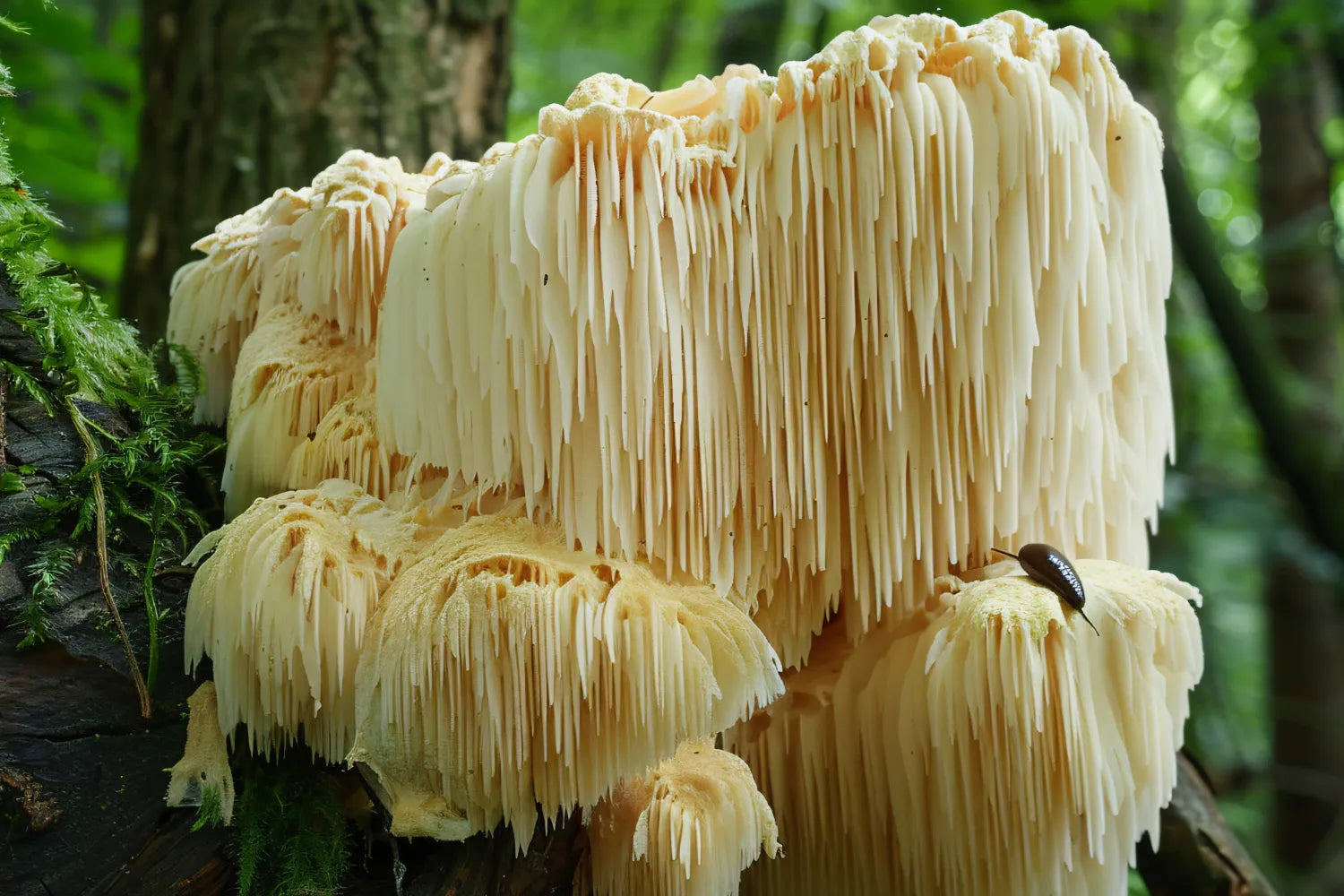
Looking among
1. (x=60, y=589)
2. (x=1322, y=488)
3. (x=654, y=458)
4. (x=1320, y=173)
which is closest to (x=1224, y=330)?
(x=1322, y=488)

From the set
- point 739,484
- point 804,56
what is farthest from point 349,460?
point 804,56

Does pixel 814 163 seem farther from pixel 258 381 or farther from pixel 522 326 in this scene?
pixel 258 381

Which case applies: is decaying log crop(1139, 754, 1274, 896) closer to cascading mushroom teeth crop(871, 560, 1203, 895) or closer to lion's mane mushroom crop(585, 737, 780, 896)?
cascading mushroom teeth crop(871, 560, 1203, 895)

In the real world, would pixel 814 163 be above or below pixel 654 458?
above

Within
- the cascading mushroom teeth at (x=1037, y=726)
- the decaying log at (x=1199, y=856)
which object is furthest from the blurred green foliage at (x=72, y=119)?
the decaying log at (x=1199, y=856)

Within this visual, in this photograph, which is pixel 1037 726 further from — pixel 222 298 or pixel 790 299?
pixel 222 298
